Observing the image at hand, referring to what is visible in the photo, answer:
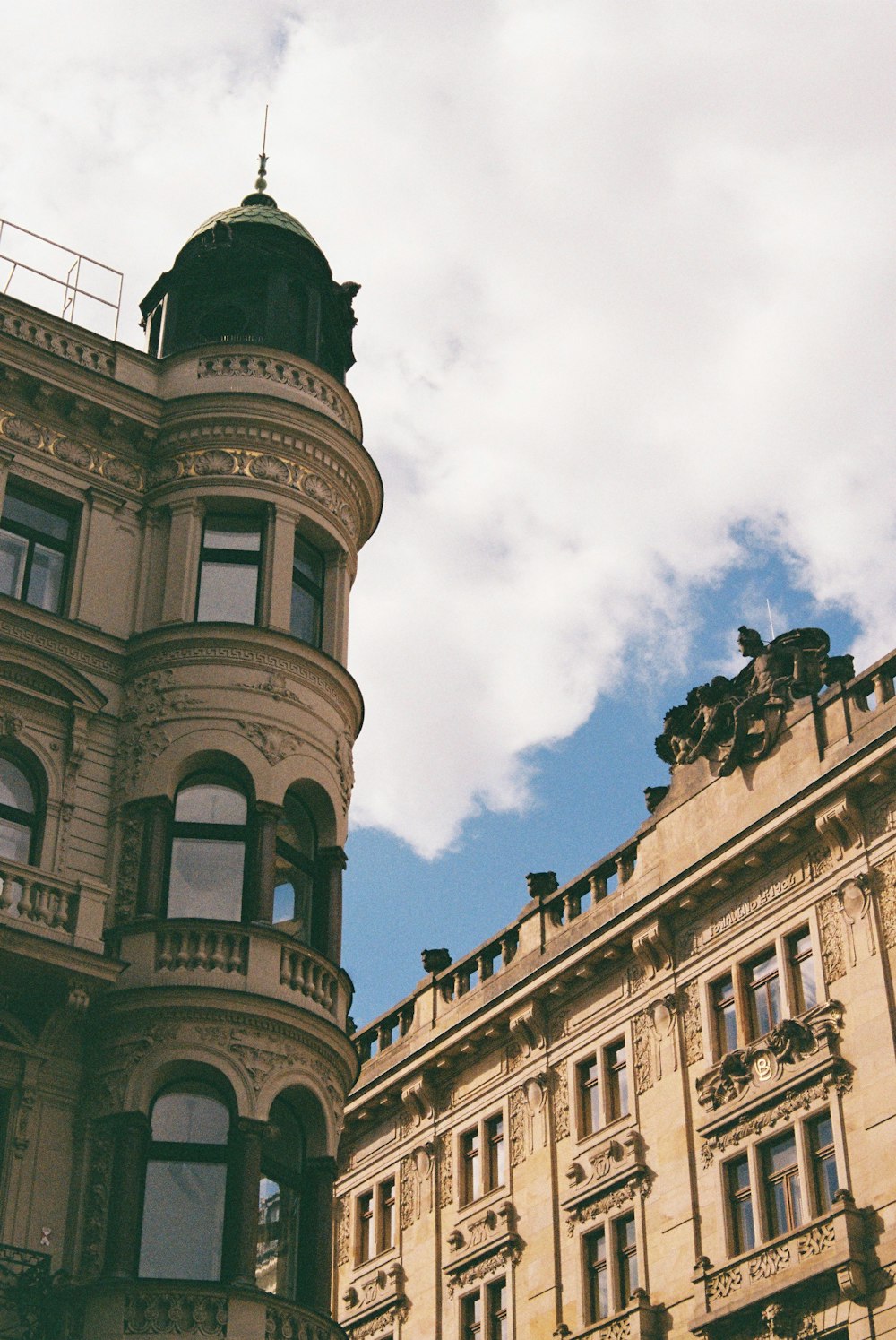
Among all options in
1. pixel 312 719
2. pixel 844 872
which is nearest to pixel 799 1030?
pixel 844 872

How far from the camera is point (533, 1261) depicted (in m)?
44.4

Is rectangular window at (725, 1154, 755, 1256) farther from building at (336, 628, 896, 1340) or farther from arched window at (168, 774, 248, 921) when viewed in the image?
arched window at (168, 774, 248, 921)

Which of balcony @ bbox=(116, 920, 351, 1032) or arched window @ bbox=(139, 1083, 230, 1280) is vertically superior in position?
balcony @ bbox=(116, 920, 351, 1032)

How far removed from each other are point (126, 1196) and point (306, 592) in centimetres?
1167

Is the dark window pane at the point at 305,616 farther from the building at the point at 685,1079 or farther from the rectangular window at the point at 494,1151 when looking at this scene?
the rectangular window at the point at 494,1151

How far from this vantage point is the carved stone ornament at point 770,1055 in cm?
3859

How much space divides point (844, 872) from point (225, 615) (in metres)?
14.3

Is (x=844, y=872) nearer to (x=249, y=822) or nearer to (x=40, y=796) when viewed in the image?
(x=249, y=822)

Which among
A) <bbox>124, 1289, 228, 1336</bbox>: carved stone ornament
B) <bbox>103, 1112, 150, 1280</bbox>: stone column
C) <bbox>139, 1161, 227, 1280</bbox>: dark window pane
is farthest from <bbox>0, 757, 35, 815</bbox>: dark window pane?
<bbox>124, 1289, 228, 1336</bbox>: carved stone ornament

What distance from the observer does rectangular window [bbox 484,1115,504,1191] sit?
154 feet

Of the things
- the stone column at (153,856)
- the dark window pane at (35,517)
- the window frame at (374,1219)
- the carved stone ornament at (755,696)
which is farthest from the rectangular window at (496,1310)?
the dark window pane at (35,517)

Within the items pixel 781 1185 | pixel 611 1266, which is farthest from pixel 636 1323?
pixel 781 1185

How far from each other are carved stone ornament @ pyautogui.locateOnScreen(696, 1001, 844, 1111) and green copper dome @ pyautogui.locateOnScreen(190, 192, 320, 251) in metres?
17.9

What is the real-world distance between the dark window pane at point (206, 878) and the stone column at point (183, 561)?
4008mm
